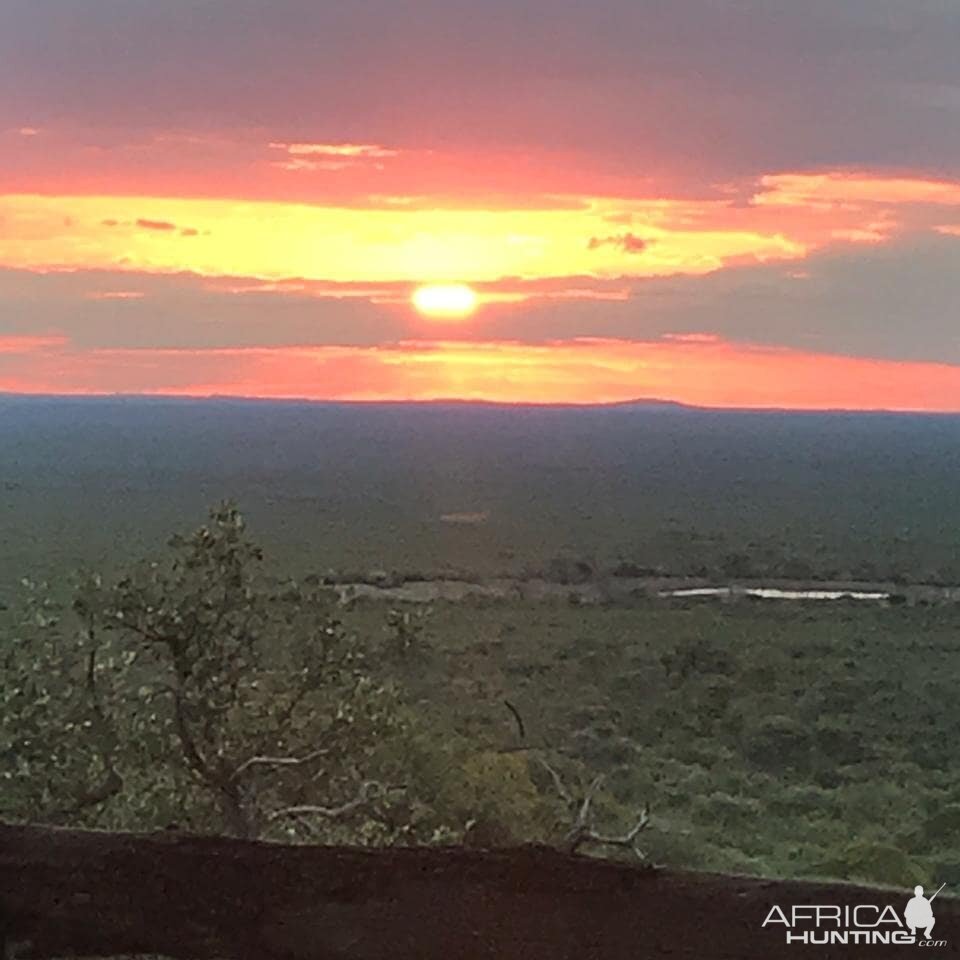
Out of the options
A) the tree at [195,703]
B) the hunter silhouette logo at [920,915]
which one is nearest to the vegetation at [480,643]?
the tree at [195,703]

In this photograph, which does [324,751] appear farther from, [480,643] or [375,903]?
[480,643]

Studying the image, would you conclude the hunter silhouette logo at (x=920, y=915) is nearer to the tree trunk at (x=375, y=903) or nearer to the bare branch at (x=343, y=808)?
the tree trunk at (x=375, y=903)

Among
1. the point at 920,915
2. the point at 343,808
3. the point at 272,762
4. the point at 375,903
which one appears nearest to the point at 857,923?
the point at 920,915

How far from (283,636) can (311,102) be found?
1194 mm

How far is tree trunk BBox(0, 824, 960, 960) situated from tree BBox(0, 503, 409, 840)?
3.00 ft

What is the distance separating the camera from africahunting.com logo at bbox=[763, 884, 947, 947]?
866 mm

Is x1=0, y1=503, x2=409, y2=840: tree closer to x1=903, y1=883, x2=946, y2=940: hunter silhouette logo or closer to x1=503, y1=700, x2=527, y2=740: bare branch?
x1=503, y1=700, x2=527, y2=740: bare branch

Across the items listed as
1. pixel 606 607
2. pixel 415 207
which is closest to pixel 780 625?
pixel 606 607

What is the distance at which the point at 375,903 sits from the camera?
912 mm

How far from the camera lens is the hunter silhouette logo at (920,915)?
35.0 inches

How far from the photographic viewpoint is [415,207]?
2.76 meters

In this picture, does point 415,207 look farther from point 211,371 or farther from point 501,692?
point 501,692

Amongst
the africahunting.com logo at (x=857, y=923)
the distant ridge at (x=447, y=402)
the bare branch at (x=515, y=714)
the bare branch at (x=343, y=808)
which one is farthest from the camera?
the distant ridge at (x=447, y=402)

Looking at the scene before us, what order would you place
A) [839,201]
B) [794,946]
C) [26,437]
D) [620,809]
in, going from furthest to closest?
[26,437] → [839,201] → [620,809] → [794,946]
